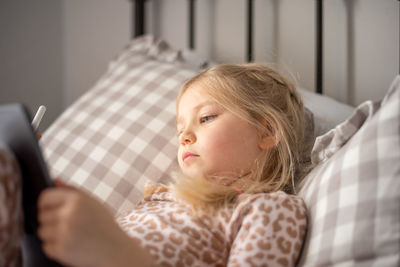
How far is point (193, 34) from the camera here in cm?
171

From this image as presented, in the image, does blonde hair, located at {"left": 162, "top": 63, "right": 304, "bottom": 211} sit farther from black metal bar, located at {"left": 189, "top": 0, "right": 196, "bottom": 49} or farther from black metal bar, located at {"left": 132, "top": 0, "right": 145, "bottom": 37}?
black metal bar, located at {"left": 132, "top": 0, "right": 145, "bottom": 37}

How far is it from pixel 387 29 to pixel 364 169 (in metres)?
Answer: 0.71

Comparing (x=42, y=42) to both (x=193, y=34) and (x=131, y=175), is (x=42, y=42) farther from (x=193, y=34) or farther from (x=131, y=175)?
(x=131, y=175)

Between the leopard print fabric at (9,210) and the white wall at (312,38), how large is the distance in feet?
2.66

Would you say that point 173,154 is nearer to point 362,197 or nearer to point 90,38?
point 362,197

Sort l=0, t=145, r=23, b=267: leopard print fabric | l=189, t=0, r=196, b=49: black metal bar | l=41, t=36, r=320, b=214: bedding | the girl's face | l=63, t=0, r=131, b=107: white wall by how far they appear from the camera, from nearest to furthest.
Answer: l=0, t=145, r=23, b=267: leopard print fabric → the girl's face → l=41, t=36, r=320, b=214: bedding → l=189, t=0, r=196, b=49: black metal bar → l=63, t=0, r=131, b=107: white wall

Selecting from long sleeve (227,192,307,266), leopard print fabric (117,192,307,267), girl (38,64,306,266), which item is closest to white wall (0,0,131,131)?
girl (38,64,306,266)

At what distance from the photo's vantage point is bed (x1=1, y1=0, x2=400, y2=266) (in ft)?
1.94

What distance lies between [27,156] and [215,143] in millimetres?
429

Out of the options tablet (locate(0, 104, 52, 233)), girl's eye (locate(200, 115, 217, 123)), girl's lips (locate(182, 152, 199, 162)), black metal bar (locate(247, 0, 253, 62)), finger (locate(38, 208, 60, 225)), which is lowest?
girl's lips (locate(182, 152, 199, 162))

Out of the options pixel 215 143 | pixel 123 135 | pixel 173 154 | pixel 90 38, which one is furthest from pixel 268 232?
pixel 90 38

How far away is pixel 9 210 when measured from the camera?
18.4 inches

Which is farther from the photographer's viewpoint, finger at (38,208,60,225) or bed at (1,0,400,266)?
bed at (1,0,400,266)

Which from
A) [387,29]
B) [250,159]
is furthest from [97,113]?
[387,29]
